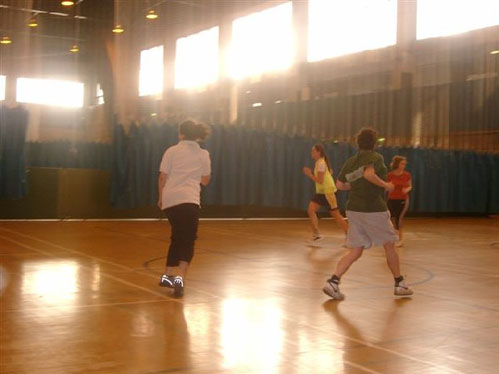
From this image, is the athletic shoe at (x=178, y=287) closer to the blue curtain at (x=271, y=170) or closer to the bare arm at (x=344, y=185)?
the bare arm at (x=344, y=185)

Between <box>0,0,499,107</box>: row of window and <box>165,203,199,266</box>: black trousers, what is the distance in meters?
19.4

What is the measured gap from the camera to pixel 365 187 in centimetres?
Answer: 623

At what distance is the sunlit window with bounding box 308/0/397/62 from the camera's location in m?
25.3

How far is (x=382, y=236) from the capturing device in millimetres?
6219

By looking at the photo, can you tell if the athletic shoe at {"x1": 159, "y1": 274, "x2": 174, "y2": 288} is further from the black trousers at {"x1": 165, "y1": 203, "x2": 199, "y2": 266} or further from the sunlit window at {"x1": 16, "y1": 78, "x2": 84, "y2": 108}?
the sunlit window at {"x1": 16, "y1": 78, "x2": 84, "y2": 108}

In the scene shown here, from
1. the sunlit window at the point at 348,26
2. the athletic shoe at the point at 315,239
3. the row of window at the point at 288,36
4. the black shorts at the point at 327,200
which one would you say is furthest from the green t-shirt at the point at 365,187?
the sunlit window at the point at 348,26

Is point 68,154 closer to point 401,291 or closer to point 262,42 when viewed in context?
point 262,42

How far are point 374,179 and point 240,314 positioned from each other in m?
1.77

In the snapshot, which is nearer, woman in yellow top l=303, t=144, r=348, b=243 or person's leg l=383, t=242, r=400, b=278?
person's leg l=383, t=242, r=400, b=278

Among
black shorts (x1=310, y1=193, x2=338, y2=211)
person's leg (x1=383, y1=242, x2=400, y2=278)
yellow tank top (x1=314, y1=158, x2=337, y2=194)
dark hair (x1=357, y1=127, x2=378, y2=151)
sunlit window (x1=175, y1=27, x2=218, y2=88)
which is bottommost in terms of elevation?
person's leg (x1=383, y1=242, x2=400, y2=278)

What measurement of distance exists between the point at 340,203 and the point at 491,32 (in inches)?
328

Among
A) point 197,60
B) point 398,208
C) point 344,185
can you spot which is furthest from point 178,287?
point 197,60

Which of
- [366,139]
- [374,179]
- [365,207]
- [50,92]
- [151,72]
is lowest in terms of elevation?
[365,207]

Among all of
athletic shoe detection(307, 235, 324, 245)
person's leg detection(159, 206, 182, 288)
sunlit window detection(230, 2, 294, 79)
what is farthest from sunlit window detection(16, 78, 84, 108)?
person's leg detection(159, 206, 182, 288)
